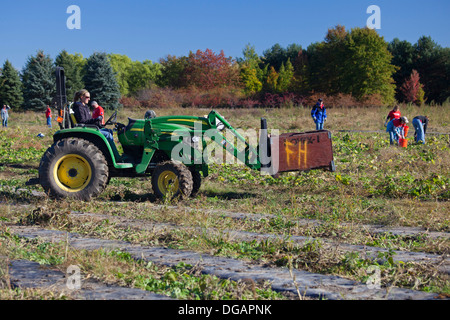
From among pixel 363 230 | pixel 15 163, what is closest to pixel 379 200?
pixel 363 230

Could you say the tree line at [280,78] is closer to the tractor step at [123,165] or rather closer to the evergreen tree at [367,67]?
the evergreen tree at [367,67]

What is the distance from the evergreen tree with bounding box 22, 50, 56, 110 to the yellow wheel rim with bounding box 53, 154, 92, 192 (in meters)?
41.0

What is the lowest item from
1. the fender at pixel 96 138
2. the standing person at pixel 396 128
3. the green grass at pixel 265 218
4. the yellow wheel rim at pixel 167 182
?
the green grass at pixel 265 218

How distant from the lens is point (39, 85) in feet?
152

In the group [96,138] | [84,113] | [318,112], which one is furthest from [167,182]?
[318,112]

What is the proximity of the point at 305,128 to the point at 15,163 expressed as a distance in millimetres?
14530

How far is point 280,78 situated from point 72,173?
169 feet

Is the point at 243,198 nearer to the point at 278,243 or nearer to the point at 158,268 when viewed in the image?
the point at 278,243

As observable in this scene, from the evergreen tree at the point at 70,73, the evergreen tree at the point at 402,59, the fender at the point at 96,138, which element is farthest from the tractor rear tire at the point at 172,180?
the evergreen tree at the point at 402,59

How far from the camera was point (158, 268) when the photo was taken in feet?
14.5

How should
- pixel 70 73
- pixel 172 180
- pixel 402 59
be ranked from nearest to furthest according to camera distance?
pixel 172 180
pixel 70 73
pixel 402 59

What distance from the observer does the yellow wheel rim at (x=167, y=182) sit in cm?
771

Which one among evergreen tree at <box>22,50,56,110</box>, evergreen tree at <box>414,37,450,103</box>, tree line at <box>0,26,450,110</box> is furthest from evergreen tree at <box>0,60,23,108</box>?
evergreen tree at <box>414,37,450,103</box>

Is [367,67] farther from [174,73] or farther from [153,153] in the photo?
[153,153]
